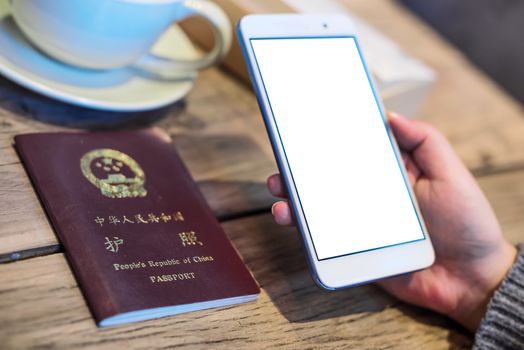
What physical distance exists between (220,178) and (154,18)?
0.55ft

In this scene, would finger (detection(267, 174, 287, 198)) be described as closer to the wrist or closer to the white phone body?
the white phone body

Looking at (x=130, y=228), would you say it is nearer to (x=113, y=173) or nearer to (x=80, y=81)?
(x=113, y=173)

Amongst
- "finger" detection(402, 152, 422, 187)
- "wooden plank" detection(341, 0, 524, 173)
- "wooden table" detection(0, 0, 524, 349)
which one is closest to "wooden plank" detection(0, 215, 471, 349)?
"wooden table" detection(0, 0, 524, 349)

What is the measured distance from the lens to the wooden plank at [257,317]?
41cm

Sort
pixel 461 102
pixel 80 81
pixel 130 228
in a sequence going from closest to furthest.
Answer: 1. pixel 130 228
2. pixel 80 81
3. pixel 461 102

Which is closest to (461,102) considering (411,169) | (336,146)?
(411,169)

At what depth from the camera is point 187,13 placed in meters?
0.59

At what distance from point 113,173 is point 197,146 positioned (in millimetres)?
132

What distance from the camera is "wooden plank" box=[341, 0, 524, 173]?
85 centimetres

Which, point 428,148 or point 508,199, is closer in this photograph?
point 428,148

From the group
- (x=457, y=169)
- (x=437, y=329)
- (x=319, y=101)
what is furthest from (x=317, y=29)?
(x=437, y=329)

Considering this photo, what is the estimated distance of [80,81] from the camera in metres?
0.58

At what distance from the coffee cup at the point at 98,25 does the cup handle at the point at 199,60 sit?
18 millimetres

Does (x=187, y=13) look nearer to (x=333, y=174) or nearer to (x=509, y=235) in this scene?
(x=333, y=174)
